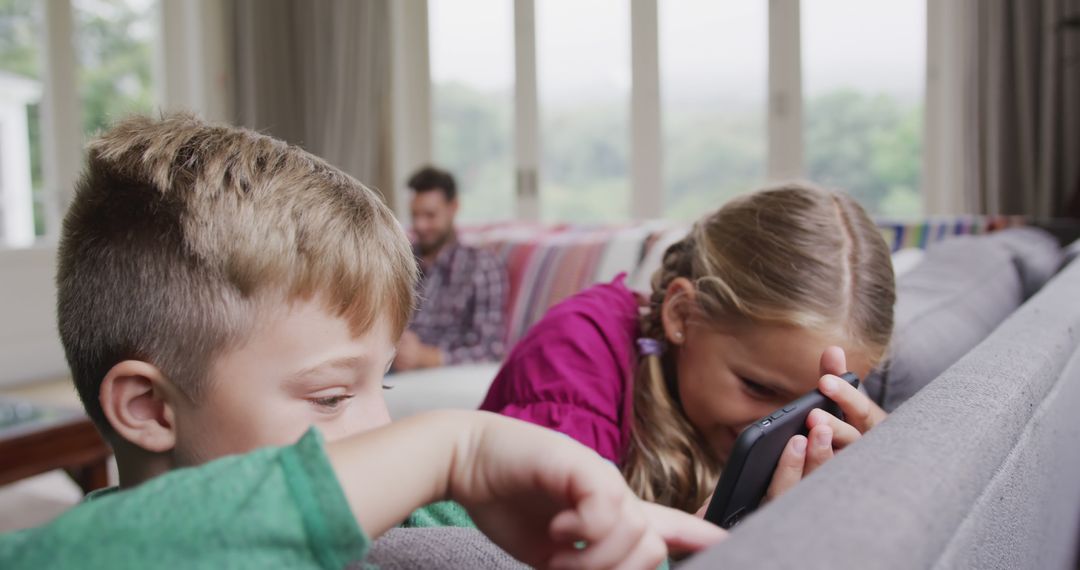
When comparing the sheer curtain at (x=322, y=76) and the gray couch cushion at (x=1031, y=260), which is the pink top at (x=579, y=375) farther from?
the sheer curtain at (x=322, y=76)

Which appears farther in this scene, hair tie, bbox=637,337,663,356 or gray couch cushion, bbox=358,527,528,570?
hair tie, bbox=637,337,663,356

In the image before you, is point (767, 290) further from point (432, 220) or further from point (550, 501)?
point (432, 220)

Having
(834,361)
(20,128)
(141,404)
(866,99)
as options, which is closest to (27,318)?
(20,128)

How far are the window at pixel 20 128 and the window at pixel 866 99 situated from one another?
4319 mm

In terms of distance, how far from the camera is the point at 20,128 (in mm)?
4902

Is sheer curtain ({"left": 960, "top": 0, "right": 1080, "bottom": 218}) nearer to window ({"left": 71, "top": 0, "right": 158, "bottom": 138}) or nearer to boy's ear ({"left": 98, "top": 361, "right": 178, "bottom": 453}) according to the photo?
boy's ear ({"left": 98, "top": 361, "right": 178, "bottom": 453})

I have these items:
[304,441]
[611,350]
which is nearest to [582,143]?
[611,350]

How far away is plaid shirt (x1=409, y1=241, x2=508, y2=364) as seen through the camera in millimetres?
3096

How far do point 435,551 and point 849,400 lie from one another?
0.51 metres

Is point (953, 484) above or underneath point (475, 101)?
underneath

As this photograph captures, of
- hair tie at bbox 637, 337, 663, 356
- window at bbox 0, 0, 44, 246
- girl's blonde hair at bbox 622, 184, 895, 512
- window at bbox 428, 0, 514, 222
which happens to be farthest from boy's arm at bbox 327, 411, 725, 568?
window at bbox 0, 0, 44, 246

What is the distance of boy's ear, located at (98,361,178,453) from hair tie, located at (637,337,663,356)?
0.71m

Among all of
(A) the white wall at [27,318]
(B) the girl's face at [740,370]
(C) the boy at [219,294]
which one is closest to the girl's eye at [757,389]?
(B) the girl's face at [740,370]

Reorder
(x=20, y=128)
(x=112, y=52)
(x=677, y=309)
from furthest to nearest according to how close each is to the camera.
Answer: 1. (x=112, y=52)
2. (x=20, y=128)
3. (x=677, y=309)
